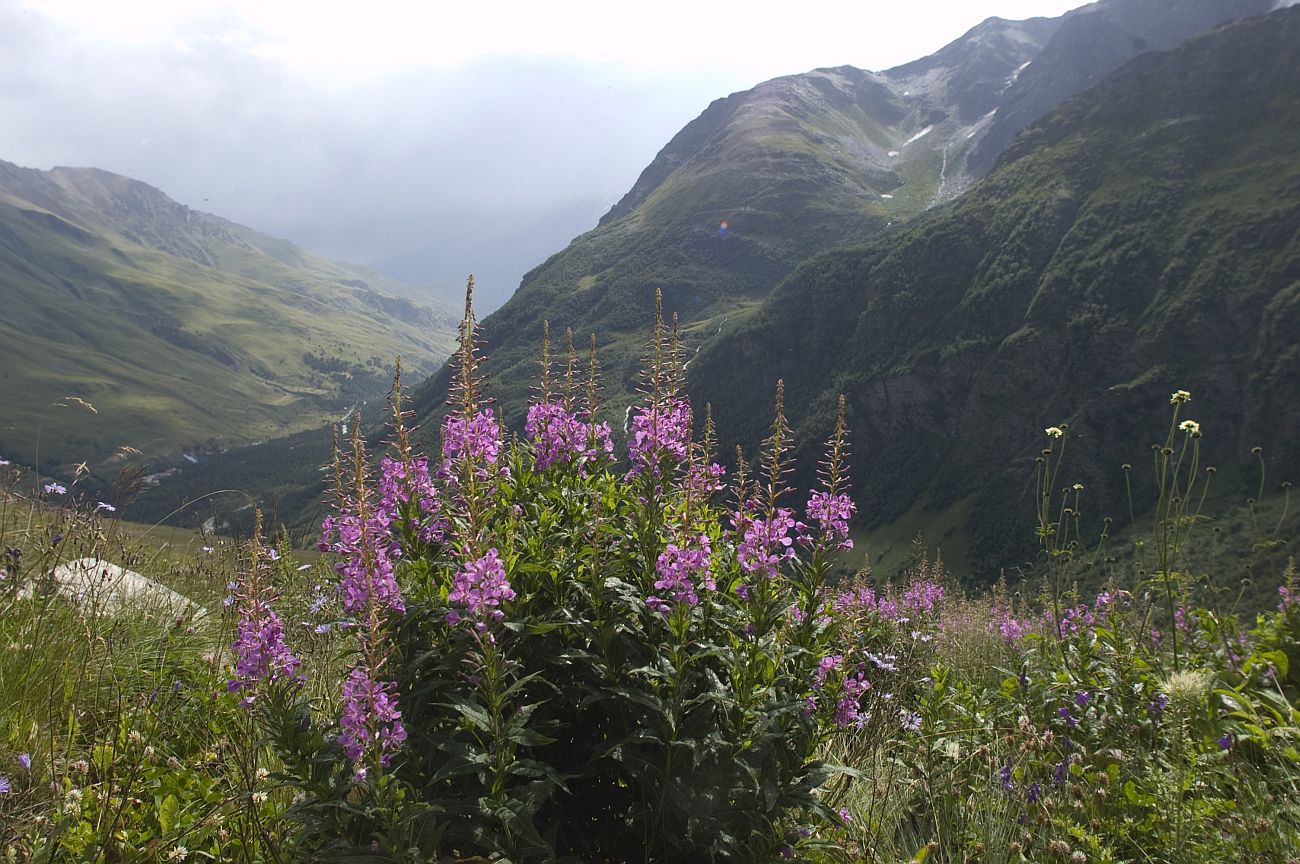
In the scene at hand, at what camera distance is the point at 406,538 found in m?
4.54

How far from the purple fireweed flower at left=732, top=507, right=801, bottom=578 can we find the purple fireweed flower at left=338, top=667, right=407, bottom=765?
2.03 meters

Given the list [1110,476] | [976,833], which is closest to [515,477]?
[976,833]

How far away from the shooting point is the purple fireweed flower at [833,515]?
454cm

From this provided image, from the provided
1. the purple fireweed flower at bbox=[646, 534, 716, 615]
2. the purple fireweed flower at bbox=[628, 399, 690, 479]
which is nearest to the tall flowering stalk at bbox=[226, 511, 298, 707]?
the purple fireweed flower at bbox=[646, 534, 716, 615]

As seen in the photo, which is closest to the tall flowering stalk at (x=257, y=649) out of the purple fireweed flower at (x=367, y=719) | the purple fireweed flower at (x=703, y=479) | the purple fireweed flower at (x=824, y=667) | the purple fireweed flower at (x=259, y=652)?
the purple fireweed flower at (x=259, y=652)

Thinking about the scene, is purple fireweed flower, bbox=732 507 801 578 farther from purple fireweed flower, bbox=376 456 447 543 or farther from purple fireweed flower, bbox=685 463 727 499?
purple fireweed flower, bbox=376 456 447 543

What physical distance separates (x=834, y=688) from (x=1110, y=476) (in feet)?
693

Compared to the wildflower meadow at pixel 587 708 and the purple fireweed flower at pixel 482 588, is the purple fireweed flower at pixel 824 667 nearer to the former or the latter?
the wildflower meadow at pixel 587 708

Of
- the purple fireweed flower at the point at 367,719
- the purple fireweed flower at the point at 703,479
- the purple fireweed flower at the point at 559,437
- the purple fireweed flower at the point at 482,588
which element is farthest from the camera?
the purple fireweed flower at the point at 559,437

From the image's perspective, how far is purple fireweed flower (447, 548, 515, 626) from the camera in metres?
3.33

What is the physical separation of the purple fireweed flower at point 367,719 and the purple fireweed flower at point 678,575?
139 centimetres

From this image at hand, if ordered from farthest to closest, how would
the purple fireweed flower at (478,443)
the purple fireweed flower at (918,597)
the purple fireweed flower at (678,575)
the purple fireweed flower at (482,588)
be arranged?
the purple fireweed flower at (918,597)
the purple fireweed flower at (478,443)
the purple fireweed flower at (678,575)
the purple fireweed flower at (482,588)

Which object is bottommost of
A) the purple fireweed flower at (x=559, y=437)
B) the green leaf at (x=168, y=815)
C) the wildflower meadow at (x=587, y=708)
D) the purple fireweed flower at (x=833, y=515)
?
the green leaf at (x=168, y=815)

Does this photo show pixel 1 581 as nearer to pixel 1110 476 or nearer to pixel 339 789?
pixel 339 789
